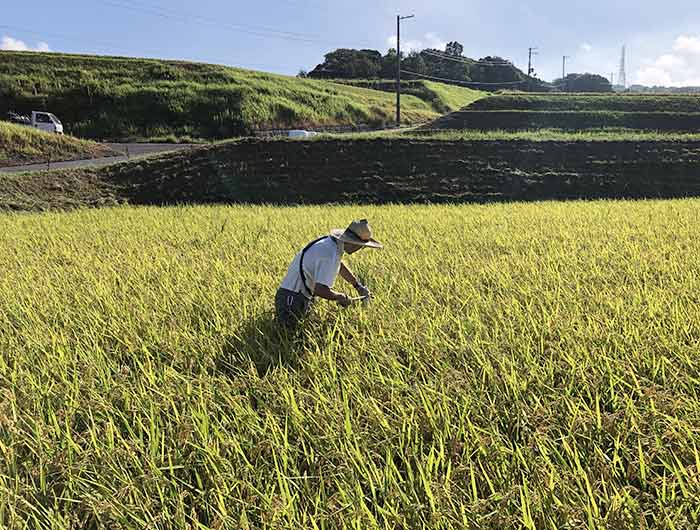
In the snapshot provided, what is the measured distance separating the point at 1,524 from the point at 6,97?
32.4m

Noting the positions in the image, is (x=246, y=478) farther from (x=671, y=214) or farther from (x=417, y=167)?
(x=417, y=167)

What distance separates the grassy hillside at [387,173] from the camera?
1239 centimetres

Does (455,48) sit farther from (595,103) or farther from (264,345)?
(264,345)

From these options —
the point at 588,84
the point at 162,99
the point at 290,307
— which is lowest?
the point at 290,307

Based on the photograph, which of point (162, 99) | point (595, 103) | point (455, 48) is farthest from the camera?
point (455, 48)

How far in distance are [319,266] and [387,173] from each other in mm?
11576

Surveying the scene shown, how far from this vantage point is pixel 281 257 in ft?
16.3

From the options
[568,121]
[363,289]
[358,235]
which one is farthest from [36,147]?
[568,121]

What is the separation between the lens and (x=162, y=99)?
2775 centimetres

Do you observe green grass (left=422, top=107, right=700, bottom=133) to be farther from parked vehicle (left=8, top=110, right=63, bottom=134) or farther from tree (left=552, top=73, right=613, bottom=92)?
tree (left=552, top=73, right=613, bottom=92)

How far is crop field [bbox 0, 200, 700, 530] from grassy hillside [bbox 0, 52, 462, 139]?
24614mm

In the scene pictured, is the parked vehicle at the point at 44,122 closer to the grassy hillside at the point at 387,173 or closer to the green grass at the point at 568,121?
the grassy hillside at the point at 387,173

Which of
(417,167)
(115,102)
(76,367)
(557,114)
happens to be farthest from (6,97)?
(76,367)

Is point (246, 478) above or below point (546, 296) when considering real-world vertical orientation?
below
